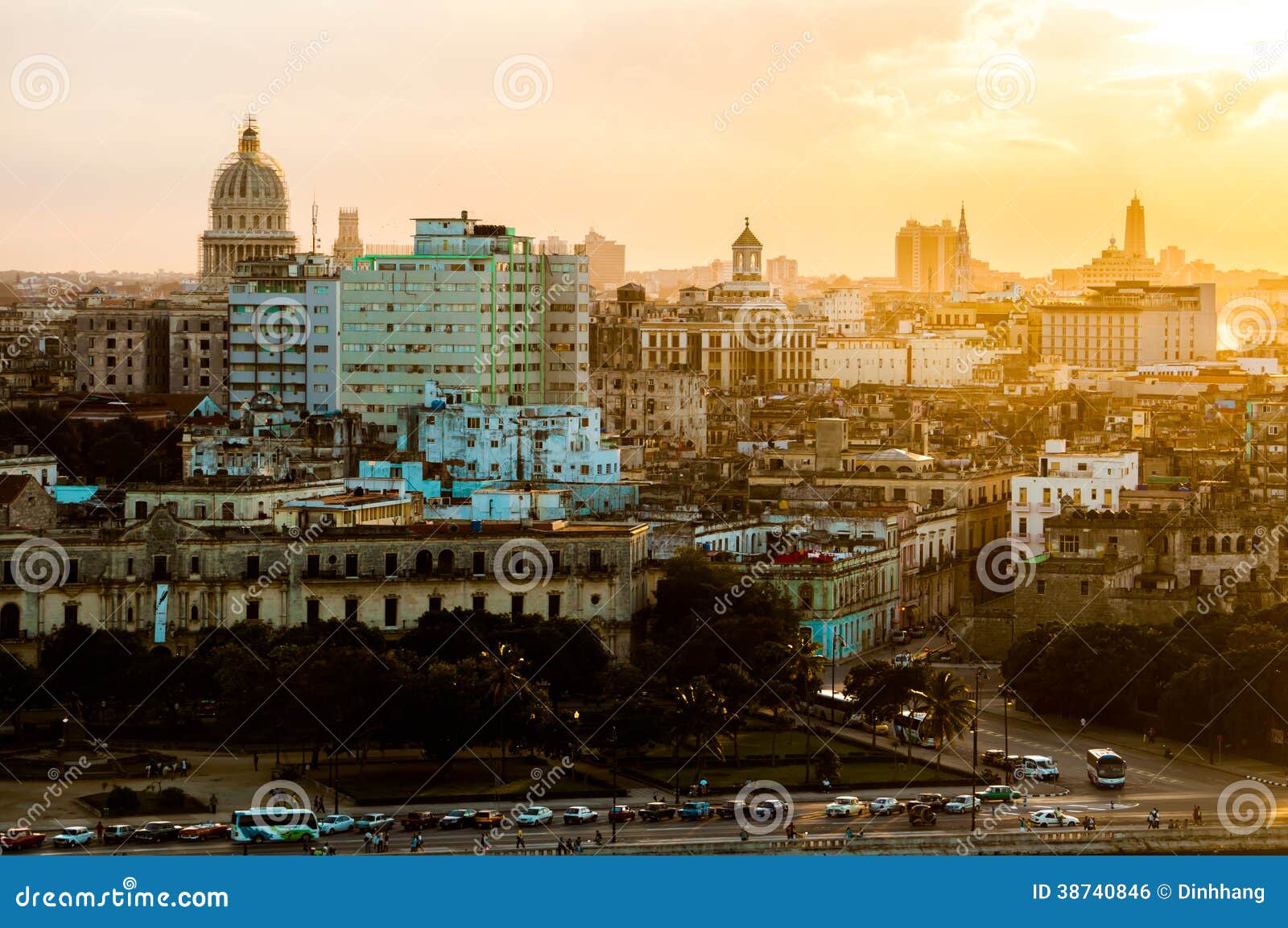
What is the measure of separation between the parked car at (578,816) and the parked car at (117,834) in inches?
213

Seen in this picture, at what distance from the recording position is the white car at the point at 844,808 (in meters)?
35.5

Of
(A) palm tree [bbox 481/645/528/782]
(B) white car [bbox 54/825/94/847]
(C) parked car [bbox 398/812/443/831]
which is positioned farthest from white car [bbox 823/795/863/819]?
(B) white car [bbox 54/825/94/847]

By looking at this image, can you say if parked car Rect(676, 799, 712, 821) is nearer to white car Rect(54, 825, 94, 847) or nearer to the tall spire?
white car Rect(54, 825, 94, 847)

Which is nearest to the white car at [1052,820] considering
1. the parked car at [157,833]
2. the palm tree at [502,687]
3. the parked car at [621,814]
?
the parked car at [621,814]

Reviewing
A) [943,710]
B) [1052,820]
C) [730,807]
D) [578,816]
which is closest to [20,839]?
[578,816]

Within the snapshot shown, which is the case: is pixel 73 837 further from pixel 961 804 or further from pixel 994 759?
pixel 994 759

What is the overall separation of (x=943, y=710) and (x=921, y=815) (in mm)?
4568

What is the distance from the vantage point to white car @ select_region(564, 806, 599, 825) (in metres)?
34.9

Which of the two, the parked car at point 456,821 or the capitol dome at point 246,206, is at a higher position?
the capitol dome at point 246,206

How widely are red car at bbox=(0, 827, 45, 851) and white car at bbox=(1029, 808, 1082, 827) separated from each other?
12252mm

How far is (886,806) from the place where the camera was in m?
35.8

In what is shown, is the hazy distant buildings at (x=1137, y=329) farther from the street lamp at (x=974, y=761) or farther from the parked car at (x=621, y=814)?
the parked car at (x=621, y=814)

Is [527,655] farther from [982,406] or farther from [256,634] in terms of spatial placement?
[982,406]

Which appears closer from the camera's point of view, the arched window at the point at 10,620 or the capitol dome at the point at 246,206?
the arched window at the point at 10,620
